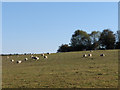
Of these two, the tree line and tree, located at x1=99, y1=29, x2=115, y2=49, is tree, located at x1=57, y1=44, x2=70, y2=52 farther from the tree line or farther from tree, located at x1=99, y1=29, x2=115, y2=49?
tree, located at x1=99, y1=29, x2=115, y2=49

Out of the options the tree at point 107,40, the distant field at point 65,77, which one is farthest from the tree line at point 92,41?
the distant field at point 65,77

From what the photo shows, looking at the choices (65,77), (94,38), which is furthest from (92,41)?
(65,77)

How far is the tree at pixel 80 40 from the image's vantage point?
337 ft

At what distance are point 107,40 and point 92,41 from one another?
37.9 feet

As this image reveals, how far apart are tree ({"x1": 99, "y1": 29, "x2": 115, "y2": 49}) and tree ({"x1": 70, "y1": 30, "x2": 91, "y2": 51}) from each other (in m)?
6.48

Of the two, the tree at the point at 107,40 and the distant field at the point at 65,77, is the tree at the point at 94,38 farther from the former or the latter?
the distant field at the point at 65,77

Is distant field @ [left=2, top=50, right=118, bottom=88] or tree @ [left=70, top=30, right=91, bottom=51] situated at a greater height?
tree @ [left=70, top=30, right=91, bottom=51]

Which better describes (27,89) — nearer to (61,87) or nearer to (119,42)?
(61,87)

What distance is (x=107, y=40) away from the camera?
99.7m

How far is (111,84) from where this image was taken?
52.1ft

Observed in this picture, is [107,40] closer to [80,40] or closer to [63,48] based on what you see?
[80,40]

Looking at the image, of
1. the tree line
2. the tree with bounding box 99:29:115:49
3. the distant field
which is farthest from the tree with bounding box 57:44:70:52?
the distant field

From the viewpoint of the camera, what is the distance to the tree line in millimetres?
98500

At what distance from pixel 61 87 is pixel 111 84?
3.15m
